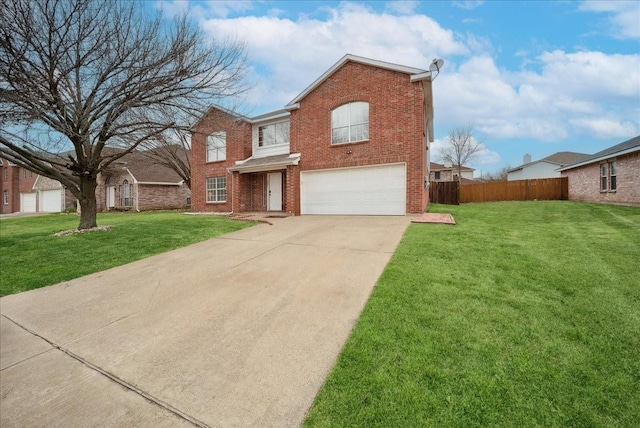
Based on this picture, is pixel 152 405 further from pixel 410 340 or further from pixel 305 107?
pixel 305 107

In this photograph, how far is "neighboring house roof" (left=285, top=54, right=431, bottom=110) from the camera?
11516mm

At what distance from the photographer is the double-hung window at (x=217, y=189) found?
18.7m

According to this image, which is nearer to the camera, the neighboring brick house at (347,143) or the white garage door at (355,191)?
the neighboring brick house at (347,143)

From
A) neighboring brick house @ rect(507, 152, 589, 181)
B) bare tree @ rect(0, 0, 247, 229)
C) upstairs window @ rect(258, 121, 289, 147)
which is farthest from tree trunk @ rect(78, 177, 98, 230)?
neighboring brick house @ rect(507, 152, 589, 181)

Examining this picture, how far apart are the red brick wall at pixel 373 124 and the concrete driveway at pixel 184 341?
6.62 meters

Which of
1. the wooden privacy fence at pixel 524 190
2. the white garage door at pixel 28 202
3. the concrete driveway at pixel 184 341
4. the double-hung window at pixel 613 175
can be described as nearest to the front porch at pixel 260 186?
the concrete driveway at pixel 184 341

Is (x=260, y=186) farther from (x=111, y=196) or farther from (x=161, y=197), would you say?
(x=111, y=196)

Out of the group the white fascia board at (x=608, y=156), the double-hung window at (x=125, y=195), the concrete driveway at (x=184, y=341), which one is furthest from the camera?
the double-hung window at (x=125, y=195)

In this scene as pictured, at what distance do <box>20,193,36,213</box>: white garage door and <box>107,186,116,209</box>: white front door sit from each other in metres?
14.4

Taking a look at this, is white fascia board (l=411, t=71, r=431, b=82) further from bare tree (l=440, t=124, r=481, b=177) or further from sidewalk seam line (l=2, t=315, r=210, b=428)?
bare tree (l=440, t=124, r=481, b=177)

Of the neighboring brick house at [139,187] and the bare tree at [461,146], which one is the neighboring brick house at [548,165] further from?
the neighboring brick house at [139,187]

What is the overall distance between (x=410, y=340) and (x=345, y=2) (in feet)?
41.7

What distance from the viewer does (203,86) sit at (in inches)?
376

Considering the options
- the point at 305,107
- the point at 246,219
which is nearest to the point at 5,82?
the point at 246,219
